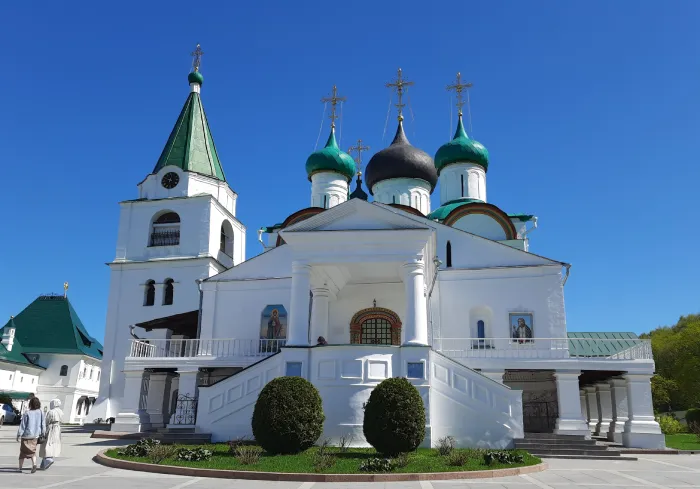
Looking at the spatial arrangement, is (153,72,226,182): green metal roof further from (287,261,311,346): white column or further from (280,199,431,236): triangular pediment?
(287,261,311,346): white column

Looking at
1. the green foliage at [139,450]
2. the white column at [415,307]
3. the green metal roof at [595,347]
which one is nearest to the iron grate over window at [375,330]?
the white column at [415,307]

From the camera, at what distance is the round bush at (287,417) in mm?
13047

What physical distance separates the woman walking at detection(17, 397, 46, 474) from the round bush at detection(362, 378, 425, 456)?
625 centimetres

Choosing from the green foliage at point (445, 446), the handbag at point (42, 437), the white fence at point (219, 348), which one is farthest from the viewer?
the white fence at point (219, 348)

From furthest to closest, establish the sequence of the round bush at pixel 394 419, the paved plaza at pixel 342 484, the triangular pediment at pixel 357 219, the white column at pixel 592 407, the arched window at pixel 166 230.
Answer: the arched window at pixel 166 230 → the white column at pixel 592 407 → the triangular pediment at pixel 357 219 → the round bush at pixel 394 419 → the paved plaza at pixel 342 484

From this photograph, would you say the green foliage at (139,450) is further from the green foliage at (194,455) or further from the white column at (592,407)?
the white column at (592,407)

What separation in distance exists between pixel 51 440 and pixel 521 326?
15.1 metres

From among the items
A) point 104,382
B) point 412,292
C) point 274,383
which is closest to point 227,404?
point 274,383

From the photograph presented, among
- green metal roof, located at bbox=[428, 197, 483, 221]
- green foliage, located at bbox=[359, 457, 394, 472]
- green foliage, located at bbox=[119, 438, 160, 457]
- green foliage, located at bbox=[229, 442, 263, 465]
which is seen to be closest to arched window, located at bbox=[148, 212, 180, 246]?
green metal roof, located at bbox=[428, 197, 483, 221]

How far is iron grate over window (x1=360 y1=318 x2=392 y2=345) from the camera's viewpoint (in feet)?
70.9

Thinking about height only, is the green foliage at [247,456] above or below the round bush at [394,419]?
below

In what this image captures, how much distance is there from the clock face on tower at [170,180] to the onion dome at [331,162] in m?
6.88

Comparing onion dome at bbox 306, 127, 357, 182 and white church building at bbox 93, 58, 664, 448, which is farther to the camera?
onion dome at bbox 306, 127, 357, 182

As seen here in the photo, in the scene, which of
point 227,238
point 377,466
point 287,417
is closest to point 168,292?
point 227,238
